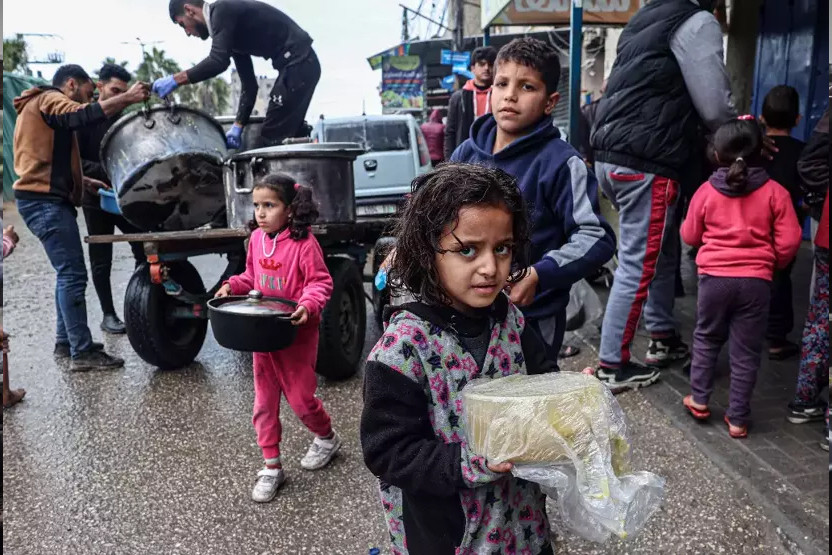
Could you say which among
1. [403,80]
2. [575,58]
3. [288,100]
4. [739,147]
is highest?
[403,80]

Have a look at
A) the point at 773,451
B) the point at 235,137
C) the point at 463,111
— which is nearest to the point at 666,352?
the point at 773,451

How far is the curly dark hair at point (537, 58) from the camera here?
6.88 feet

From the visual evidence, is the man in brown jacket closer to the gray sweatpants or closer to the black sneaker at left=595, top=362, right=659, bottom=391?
the gray sweatpants

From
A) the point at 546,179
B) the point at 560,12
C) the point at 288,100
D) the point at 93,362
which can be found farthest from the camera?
the point at 560,12

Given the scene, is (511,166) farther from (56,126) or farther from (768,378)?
(56,126)

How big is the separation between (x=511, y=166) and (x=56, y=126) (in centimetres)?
380

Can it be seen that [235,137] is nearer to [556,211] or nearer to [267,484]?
[267,484]

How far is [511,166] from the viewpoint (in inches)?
84.7

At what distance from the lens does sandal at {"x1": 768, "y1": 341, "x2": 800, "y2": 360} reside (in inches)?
167

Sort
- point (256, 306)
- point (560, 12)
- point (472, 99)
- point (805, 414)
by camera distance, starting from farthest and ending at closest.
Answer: point (560, 12)
point (472, 99)
point (805, 414)
point (256, 306)

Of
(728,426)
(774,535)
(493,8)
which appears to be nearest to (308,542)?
(774,535)

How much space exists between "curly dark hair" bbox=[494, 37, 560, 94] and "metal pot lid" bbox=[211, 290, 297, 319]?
143 centimetres

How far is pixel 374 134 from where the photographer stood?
954 centimetres

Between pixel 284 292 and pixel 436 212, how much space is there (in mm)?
1841
